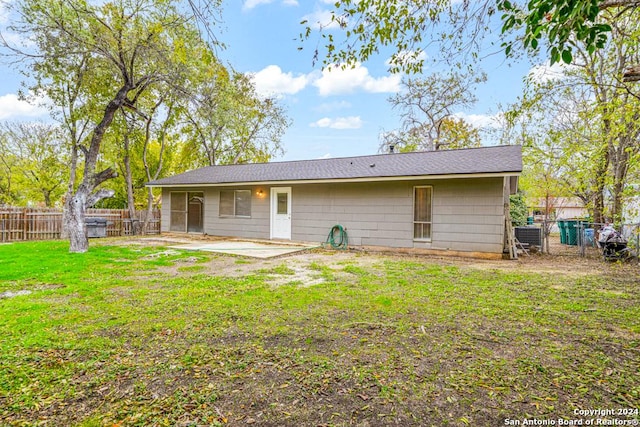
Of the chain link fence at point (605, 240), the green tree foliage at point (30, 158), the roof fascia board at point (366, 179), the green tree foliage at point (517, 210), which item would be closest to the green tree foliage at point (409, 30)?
the roof fascia board at point (366, 179)

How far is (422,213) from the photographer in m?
8.97

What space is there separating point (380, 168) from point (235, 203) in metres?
5.60

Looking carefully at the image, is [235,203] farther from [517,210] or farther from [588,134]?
[588,134]

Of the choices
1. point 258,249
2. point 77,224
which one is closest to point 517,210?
point 258,249

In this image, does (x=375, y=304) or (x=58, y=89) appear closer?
(x=375, y=304)

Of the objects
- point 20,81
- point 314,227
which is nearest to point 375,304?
point 314,227

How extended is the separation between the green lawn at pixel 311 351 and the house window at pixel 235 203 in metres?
6.64

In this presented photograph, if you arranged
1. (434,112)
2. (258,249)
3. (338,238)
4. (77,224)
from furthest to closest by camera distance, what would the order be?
(434,112), (338,238), (258,249), (77,224)

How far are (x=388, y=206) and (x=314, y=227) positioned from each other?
2.54 m

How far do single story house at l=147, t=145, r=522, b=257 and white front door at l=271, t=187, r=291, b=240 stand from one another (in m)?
0.03

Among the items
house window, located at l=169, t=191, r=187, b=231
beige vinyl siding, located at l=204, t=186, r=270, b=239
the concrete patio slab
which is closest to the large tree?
the concrete patio slab

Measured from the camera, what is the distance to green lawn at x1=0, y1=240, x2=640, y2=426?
1.97 meters

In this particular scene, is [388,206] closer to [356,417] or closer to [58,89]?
[356,417]

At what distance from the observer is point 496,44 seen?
3.77 meters
